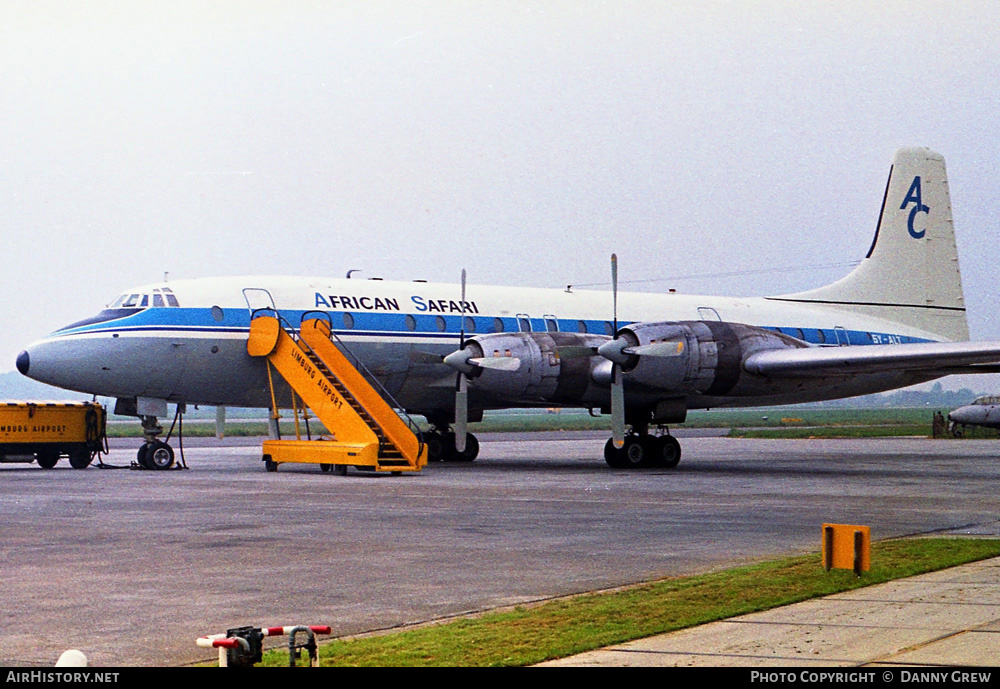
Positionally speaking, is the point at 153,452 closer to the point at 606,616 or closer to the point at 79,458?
the point at 79,458

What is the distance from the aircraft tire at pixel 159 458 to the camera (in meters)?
28.9

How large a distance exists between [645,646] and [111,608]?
14.5 ft

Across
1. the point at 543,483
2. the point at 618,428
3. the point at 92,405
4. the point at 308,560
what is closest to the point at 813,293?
the point at 618,428

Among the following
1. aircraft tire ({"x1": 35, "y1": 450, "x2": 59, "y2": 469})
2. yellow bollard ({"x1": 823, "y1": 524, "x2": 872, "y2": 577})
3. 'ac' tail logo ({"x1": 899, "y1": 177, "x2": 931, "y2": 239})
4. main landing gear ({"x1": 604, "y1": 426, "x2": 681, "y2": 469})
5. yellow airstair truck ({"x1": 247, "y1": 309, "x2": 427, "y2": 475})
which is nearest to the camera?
yellow bollard ({"x1": 823, "y1": 524, "x2": 872, "y2": 577})

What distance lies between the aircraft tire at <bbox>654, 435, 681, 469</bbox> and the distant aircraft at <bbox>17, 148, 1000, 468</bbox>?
1.3 inches

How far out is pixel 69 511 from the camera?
1781 cm

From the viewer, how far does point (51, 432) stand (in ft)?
101

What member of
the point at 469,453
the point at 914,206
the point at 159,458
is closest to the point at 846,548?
the point at 159,458

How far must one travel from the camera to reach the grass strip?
7684 mm

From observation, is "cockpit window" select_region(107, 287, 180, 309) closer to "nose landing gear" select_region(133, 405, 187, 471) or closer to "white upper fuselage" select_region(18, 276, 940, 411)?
"white upper fuselage" select_region(18, 276, 940, 411)

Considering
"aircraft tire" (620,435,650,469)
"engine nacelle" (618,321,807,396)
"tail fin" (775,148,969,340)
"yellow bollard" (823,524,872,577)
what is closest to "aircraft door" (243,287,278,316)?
"engine nacelle" (618,321,807,396)

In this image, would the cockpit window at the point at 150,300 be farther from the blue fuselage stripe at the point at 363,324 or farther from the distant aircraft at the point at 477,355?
the blue fuselage stripe at the point at 363,324

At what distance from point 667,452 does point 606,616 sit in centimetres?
2134

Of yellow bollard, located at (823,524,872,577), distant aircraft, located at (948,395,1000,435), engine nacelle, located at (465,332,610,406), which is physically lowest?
yellow bollard, located at (823,524,872,577)
